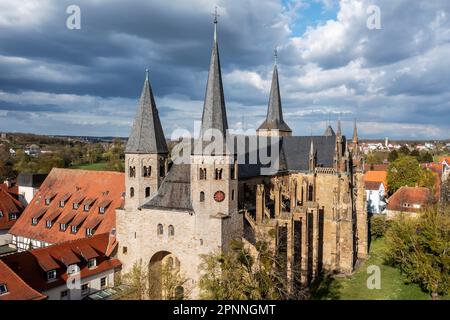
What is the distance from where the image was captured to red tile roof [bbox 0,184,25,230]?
4560 cm

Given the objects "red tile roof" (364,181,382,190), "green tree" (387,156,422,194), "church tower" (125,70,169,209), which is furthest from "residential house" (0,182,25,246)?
"green tree" (387,156,422,194)

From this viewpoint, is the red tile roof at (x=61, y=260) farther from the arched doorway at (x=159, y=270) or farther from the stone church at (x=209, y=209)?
the arched doorway at (x=159, y=270)

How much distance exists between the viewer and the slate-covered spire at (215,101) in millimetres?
30375

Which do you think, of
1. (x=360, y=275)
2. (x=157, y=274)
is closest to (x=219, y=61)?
(x=157, y=274)

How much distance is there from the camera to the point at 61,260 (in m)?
30.8

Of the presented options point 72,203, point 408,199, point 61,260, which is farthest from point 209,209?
point 408,199

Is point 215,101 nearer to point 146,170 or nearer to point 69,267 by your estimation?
point 146,170

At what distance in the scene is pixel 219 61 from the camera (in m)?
31.0

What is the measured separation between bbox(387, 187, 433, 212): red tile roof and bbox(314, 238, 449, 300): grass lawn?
80.3 feet

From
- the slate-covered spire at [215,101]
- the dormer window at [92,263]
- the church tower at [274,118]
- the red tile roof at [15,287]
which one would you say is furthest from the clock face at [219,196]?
the church tower at [274,118]

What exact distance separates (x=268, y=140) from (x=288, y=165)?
3.90 metres

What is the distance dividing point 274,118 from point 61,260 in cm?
3796

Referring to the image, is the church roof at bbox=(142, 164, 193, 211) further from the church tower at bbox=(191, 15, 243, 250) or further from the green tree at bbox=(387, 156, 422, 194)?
the green tree at bbox=(387, 156, 422, 194)

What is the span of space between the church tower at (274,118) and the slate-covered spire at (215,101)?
27763 millimetres
